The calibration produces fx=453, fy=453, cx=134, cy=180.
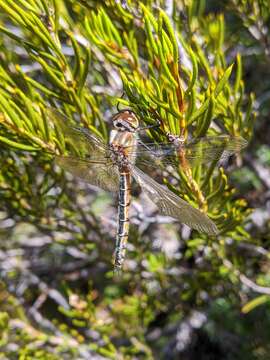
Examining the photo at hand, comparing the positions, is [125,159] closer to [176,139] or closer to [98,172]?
[98,172]

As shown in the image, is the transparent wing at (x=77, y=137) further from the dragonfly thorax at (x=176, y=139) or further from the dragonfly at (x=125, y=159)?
the dragonfly thorax at (x=176, y=139)

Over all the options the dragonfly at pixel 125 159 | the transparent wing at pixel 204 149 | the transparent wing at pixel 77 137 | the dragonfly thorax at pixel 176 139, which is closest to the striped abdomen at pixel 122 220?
the dragonfly at pixel 125 159

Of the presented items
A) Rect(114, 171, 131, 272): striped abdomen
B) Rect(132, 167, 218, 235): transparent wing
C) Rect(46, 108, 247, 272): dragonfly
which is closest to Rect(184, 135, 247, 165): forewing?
Rect(46, 108, 247, 272): dragonfly

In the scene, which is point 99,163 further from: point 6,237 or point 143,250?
point 6,237

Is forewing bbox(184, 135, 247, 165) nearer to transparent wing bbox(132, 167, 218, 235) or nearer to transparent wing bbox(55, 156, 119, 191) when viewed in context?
transparent wing bbox(132, 167, 218, 235)

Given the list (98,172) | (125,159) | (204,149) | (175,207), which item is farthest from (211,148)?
(98,172)

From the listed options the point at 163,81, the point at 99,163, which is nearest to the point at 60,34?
the point at 99,163
